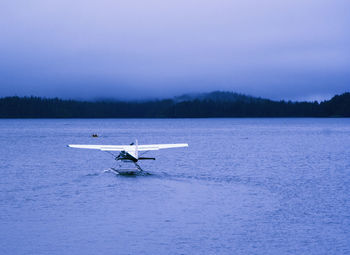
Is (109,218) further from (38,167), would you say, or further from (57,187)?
(38,167)

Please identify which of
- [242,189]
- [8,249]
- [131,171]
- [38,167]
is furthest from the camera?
[38,167]

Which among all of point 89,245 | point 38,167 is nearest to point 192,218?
point 89,245

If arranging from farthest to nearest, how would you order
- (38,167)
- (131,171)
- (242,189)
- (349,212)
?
(38,167)
(131,171)
(242,189)
(349,212)

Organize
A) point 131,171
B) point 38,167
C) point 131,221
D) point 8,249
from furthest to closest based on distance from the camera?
point 38,167 < point 131,171 < point 131,221 < point 8,249

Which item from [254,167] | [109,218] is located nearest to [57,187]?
[109,218]

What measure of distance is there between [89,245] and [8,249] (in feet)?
9.12

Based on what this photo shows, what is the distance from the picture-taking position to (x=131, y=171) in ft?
124

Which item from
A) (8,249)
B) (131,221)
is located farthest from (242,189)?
(8,249)

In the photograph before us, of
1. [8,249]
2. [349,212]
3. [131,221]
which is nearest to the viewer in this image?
[8,249]

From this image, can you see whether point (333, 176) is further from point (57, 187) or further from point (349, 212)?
point (57, 187)

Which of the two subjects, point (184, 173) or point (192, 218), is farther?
point (184, 173)

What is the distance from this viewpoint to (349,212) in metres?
23.5

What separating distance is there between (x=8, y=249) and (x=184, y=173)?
2346 cm

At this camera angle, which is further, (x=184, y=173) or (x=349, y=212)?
(x=184, y=173)
